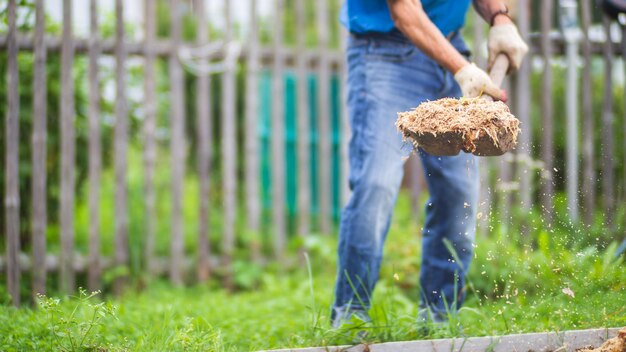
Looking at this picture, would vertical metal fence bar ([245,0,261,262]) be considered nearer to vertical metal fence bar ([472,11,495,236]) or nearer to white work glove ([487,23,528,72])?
vertical metal fence bar ([472,11,495,236])

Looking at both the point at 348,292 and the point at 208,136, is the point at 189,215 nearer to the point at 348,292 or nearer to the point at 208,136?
the point at 208,136

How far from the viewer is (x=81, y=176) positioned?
418cm

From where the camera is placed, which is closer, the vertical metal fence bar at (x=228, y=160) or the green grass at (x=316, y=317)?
the green grass at (x=316, y=317)

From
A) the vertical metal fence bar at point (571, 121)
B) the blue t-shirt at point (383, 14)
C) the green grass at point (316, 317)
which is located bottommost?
the green grass at point (316, 317)

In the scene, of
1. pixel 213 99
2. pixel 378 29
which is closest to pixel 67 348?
pixel 378 29

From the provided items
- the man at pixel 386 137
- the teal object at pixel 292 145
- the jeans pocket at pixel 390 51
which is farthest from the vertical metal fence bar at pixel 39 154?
the jeans pocket at pixel 390 51

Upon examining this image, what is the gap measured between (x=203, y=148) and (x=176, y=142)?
16 centimetres

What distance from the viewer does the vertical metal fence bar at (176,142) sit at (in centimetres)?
404

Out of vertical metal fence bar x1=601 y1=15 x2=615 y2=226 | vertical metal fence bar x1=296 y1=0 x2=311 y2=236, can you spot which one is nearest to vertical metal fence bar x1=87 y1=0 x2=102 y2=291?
vertical metal fence bar x1=296 y1=0 x2=311 y2=236

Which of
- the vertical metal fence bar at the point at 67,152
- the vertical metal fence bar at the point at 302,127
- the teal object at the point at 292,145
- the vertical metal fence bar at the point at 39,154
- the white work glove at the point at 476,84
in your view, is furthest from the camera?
the teal object at the point at 292,145

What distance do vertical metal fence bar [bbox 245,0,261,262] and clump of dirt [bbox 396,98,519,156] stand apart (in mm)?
2338

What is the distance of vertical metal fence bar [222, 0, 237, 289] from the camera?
4188 mm

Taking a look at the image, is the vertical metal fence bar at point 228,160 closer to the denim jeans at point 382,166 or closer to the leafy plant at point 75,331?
the denim jeans at point 382,166

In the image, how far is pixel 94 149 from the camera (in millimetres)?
3846
